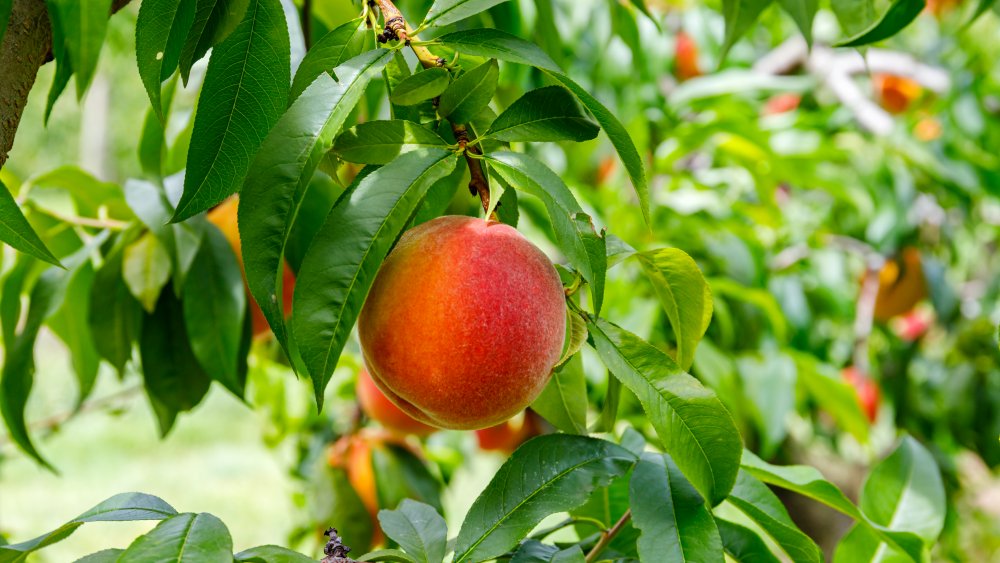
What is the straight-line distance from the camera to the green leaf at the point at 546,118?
0.40 metres

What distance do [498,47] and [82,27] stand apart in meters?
0.20

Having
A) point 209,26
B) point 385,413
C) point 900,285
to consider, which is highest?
point 209,26

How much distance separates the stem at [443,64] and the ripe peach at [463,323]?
2cm

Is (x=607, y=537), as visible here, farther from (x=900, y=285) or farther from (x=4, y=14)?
Answer: (x=900, y=285)

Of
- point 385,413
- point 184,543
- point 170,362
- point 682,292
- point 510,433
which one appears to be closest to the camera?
point 184,543

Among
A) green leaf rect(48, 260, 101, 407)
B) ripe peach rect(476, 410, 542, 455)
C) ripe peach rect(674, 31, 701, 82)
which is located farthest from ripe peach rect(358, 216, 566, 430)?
ripe peach rect(674, 31, 701, 82)

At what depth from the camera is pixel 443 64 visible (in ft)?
1.35

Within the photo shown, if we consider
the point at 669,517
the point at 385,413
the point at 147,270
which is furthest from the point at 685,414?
the point at 385,413

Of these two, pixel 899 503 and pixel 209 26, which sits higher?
pixel 209 26

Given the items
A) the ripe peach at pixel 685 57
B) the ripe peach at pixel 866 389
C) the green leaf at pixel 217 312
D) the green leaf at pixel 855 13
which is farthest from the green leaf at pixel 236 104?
the ripe peach at pixel 685 57

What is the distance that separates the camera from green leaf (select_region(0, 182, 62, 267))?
38 cm

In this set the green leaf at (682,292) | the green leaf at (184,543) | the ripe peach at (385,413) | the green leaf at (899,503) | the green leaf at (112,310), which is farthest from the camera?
the ripe peach at (385,413)

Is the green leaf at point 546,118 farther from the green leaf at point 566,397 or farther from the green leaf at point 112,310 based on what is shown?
the green leaf at point 112,310

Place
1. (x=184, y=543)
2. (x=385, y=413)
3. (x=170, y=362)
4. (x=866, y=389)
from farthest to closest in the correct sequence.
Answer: (x=866, y=389), (x=385, y=413), (x=170, y=362), (x=184, y=543)
